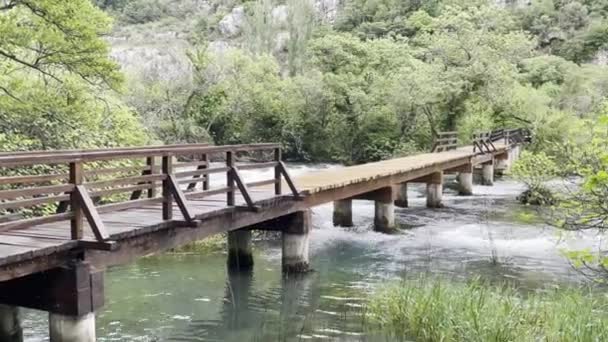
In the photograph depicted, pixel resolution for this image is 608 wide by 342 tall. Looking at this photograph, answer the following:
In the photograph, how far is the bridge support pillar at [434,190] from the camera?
23141 millimetres

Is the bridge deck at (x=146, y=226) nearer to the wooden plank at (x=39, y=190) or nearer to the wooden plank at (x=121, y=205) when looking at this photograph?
the wooden plank at (x=121, y=205)

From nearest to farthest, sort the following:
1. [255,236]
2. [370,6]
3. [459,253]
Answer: [459,253] → [255,236] → [370,6]

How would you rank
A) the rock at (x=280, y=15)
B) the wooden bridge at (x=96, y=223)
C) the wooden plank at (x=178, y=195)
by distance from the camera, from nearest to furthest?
1. the wooden bridge at (x=96, y=223)
2. the wooden plank at (x=178, y=195)
3. the rock at (x=280, y=15)

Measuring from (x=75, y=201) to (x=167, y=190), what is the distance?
6.03 ft

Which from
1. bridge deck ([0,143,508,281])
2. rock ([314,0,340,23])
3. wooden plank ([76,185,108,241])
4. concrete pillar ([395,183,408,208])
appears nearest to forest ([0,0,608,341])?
rock ([314,0,340,23])

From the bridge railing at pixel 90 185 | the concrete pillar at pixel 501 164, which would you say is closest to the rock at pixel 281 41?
the concrete pillar at pixel 501 164

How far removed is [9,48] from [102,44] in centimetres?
187

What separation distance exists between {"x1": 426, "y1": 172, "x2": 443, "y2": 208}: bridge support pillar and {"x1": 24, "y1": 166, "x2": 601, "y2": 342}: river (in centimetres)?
255

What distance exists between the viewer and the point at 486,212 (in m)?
22.1

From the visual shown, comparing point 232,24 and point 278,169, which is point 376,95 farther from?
point 232,24

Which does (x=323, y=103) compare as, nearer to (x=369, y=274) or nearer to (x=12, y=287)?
(x=369, y=274)

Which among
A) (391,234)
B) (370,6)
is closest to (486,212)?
(391,234)

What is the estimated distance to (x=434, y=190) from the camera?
76.3 ft

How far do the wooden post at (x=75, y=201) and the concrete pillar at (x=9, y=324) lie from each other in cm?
219
